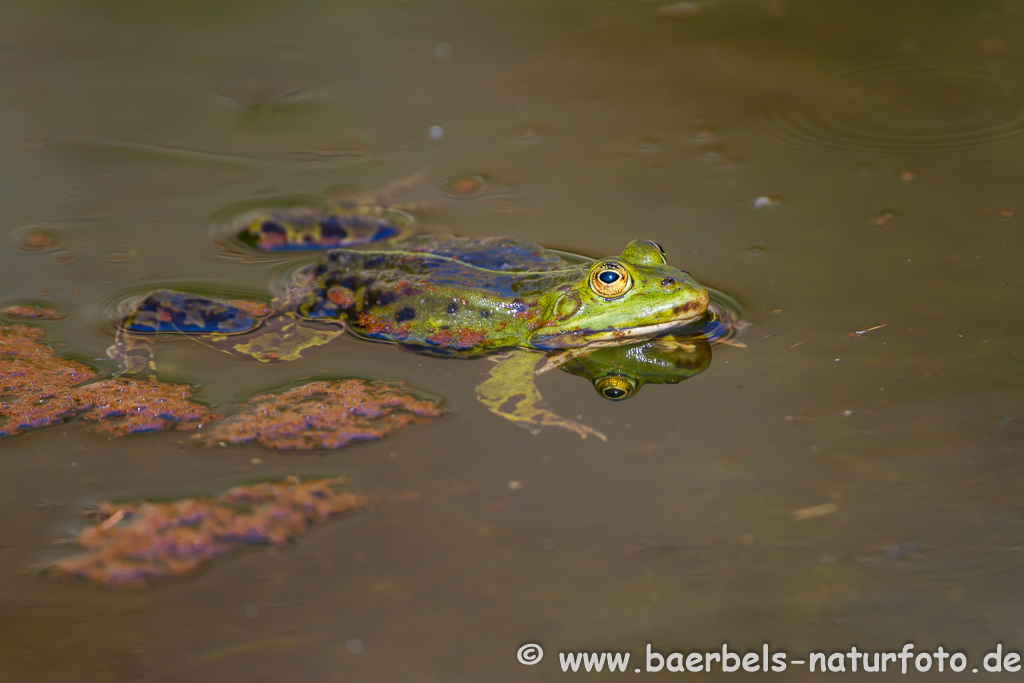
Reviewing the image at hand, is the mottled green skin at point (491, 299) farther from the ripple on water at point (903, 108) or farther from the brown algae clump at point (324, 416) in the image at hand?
the ripple on water at point (903, 108)

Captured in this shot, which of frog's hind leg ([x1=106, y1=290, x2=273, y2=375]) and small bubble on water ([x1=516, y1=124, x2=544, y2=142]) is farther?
small bubble on water ([x1=516, y1=124, x2=544, y2=142])

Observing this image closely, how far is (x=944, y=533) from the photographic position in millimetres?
2863

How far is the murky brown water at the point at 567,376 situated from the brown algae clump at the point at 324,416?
88 mm

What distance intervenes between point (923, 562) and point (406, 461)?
1894mm

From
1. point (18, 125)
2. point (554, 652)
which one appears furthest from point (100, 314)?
point (554, 652)

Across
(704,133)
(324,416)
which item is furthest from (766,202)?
(324,416)

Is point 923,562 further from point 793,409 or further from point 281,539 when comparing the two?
point 281,539

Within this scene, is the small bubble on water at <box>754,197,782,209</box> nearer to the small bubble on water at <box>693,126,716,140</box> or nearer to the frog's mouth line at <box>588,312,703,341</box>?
the small bubble on water at <box>693,126,716,140</box>

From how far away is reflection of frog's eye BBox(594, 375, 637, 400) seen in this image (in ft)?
12.1

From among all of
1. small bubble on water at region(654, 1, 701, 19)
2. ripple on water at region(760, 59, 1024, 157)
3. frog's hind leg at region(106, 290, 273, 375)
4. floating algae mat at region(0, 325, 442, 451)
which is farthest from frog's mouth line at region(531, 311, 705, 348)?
small bubble on water at region(654, 1, 701, 19)

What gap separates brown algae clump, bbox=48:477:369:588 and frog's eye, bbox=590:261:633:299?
57.1 inches

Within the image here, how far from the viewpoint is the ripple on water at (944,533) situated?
275cm

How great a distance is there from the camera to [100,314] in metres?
4.30

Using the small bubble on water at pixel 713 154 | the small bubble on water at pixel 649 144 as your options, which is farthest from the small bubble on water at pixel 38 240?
the small bubble on water at pixel 713 154
